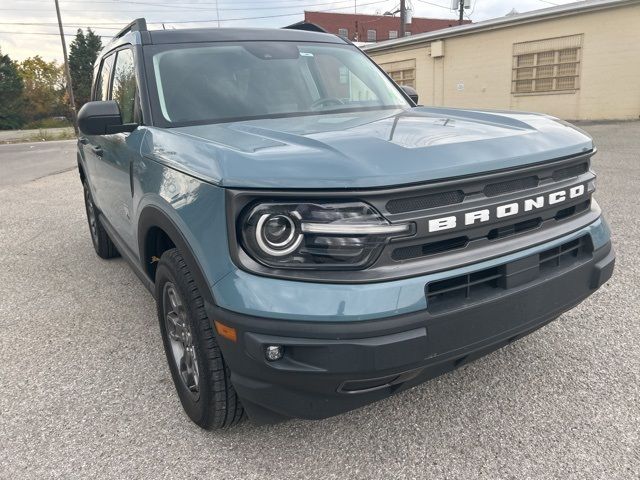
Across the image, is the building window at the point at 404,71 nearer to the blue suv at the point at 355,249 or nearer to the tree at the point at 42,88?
the blue suv at the point at 355,249

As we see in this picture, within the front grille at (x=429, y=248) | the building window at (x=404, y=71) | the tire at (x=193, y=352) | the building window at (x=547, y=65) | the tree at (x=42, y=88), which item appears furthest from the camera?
the tree at (x=42, y=88)

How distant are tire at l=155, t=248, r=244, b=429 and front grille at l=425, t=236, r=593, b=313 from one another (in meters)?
0.88

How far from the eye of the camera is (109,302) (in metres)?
4.06

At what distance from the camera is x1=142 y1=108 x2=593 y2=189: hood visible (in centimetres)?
178

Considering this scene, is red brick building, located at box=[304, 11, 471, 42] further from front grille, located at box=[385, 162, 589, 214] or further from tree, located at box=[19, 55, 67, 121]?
front grille, located at box=[385, 162, 589, 214]

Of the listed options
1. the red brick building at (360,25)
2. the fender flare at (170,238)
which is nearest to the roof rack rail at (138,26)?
the fender flare at (170,238)

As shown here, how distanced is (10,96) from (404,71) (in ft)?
146

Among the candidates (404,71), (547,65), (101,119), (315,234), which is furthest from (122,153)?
(404,71)

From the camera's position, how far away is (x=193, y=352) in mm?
2283

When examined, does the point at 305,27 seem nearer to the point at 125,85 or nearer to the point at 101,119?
the point at 125,85

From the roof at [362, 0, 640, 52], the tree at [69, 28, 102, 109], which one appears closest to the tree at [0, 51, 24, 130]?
the tree at [69, 28, 102, 109]

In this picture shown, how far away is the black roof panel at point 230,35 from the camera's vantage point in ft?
10.5

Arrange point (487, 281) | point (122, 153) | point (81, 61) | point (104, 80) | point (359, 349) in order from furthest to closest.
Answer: point (81, 61) < point (104, 80) < point (122, 153) < point (487, 281) < point (359, 349)

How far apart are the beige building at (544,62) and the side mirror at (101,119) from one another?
17.5 m
